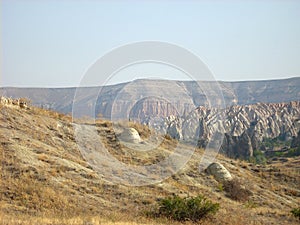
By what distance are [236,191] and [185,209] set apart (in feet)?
27.3

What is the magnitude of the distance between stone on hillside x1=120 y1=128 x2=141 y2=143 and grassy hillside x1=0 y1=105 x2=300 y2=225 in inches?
23.3

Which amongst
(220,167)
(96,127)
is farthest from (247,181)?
(96,127)

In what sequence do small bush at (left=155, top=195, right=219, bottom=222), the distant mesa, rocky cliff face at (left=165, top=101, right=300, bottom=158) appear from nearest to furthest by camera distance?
small bush at (left=155, top=195, right=219, bottom=222), the distant mesa, rocky cliff face at (left=165, top=101, right=300, bottom=158)

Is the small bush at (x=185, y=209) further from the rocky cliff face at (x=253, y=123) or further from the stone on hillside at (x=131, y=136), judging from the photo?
the rocky cliff face at (x=253, y=123)

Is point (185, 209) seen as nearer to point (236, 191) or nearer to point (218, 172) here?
point (236, 191)

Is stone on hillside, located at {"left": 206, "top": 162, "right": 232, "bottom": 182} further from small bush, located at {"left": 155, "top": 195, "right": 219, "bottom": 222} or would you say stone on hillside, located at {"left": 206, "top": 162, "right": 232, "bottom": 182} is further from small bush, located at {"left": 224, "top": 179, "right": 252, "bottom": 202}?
small bush, located at {"left": 155, "top": 195, "right": 219, "bottom": 222}

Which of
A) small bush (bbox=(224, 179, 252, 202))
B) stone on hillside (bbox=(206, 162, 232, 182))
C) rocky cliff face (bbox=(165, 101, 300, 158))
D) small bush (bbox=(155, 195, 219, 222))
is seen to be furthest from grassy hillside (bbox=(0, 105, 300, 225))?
rocky cliff face (bbox=(165, 101, 300, 158))

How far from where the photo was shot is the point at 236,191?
21281 mm

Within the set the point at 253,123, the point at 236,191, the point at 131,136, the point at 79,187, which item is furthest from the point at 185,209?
the point at 253,123

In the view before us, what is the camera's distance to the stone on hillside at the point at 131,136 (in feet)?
80.7

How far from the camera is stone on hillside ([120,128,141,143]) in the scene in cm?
2459

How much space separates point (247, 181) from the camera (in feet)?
81.5

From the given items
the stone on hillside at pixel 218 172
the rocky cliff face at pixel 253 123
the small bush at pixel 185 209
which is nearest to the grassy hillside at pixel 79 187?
the small bush at pixel 185 209

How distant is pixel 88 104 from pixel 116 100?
59.2 inches
